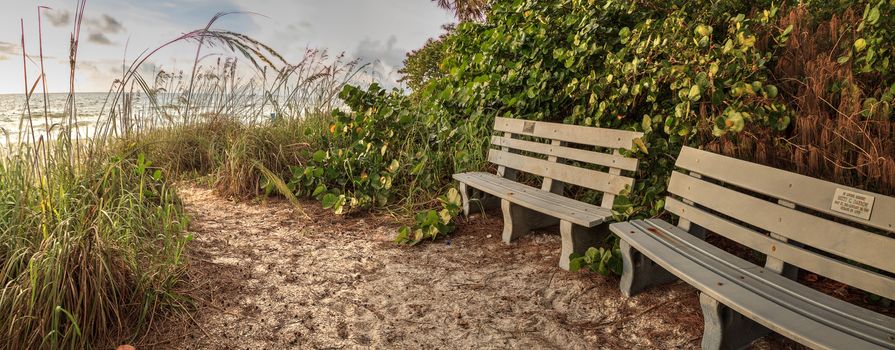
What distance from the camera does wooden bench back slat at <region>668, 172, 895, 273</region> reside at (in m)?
2.07

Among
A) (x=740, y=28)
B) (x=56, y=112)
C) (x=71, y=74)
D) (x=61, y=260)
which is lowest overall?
(x=61, y=260)

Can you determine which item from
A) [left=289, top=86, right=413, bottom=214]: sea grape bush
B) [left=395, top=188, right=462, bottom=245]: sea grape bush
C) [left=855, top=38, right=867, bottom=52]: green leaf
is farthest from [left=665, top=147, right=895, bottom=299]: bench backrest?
[left=289, top=86, right=413, bottom=214]: sea grape bush

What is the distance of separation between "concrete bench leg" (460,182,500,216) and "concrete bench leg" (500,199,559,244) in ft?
1.46

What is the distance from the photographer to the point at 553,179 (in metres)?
3.92

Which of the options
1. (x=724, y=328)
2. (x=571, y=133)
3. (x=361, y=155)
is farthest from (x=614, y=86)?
(x=361, y=155)

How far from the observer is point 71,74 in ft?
8.04

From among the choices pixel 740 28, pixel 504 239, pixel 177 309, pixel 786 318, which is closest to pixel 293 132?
pixel 504 239

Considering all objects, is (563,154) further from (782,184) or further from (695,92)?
(782,184)

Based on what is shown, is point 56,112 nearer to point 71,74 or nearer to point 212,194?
point 71,74

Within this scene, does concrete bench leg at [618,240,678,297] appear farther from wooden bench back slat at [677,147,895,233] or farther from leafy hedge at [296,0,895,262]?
wooden bench back slat at [677,147,895,233]

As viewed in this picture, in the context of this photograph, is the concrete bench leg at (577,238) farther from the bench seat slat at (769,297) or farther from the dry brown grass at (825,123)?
the dry brown grass at (825,123)

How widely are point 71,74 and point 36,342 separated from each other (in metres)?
1.11

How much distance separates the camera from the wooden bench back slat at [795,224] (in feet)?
6.81

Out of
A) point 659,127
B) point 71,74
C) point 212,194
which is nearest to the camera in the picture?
point 71,74
